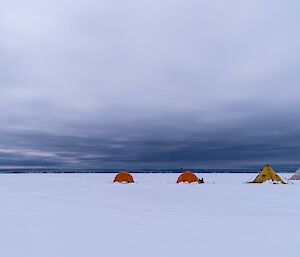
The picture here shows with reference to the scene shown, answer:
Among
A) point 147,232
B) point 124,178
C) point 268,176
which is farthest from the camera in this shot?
point 124,178

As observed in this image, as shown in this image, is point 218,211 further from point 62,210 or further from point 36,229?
point 36,229

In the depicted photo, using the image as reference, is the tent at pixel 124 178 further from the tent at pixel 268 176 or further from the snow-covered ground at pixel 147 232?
the snow-covered ground at pixel 147 232

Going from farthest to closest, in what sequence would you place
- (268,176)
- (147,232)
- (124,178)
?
1. (124,178)
2. (268,176)
3. (147,232)

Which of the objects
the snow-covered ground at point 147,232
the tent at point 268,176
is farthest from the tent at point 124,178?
the snow-covered ground at point 147,232

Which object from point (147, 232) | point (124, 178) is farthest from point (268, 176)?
point (147, 232)

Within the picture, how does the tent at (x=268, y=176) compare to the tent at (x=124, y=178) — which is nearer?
the tent at (x=268, y=176)

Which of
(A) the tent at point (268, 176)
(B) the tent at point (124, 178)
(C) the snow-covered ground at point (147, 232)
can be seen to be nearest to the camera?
(C) the snow-covered ground at point (147, 232)

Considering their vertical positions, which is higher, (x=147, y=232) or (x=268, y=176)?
(x=268, y=176)

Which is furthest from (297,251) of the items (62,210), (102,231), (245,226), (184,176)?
(184,176)

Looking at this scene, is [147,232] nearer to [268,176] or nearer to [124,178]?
[124,178]

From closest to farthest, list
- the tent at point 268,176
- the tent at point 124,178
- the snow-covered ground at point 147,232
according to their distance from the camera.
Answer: the snow-covered ground at point 147,232 < the tent at point 268,176 < the tent at point 124,178

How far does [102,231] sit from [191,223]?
285cm

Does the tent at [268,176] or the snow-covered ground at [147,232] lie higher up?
the tent at [268,176]

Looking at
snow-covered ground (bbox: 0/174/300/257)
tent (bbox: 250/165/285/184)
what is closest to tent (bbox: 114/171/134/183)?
tent (bbox: 250/165/285/184)
